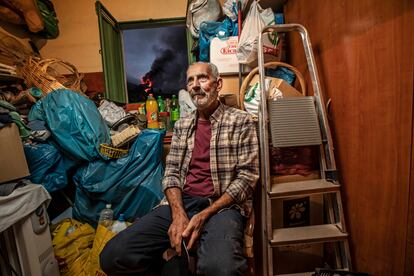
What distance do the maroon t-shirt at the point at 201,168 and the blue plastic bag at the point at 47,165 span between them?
105 cm

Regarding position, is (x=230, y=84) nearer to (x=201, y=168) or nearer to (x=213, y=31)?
(x=213, y=31)

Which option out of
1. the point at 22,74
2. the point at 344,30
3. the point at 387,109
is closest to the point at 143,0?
A: the point at 22,74

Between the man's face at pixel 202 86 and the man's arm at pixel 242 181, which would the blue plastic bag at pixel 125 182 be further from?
the man's arm at pixel 242 181

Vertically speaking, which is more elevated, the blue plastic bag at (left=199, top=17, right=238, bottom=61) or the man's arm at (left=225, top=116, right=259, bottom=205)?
the blue plastic bag at (left=199, top=17, right=238, bottom=61)

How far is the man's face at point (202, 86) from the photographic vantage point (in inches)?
56.0

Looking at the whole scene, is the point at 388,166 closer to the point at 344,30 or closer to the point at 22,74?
the point at 344,30

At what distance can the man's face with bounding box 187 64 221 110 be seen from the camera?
1422mm

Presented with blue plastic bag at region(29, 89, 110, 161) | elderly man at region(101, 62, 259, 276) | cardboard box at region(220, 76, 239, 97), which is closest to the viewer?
elderly man at region(101, 62, 259, 276)

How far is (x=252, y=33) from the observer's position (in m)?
1.58

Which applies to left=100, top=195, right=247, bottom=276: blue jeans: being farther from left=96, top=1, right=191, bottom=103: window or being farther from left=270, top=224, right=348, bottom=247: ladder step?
left=96, top=1, right=191, bottom=103: window

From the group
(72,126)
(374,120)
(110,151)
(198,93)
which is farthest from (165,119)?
(374,120)

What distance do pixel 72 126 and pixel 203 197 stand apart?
3.86 feet

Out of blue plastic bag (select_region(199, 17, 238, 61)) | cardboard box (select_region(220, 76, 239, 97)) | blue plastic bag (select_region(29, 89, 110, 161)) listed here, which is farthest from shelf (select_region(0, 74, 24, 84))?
cardboard box (select_region(220, 76, 239, 97))

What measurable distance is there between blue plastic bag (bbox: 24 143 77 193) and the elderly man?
34.7 inches
